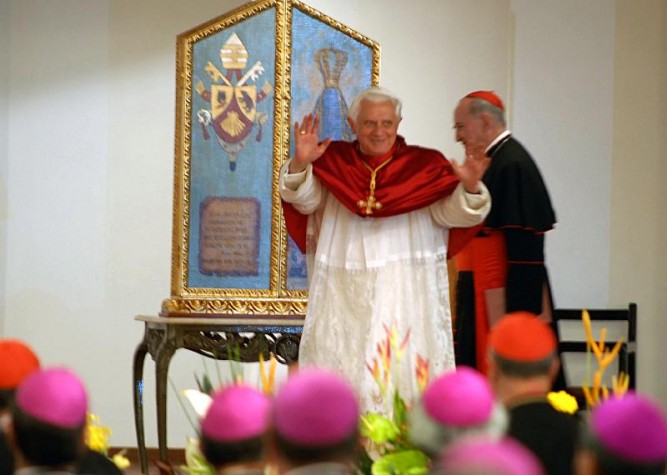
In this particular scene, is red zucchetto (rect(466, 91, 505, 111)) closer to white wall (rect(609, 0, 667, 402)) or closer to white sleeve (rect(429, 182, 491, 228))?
white sleeve (rect(429, 182, 491, 228))

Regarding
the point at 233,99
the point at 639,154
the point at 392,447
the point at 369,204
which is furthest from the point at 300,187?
the point at 639,154

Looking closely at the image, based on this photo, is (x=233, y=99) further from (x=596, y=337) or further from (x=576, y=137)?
(x=596, y=337)

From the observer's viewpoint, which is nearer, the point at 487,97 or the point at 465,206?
the point at 465,206

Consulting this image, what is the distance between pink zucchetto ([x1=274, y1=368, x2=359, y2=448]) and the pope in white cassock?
2826 millimetres

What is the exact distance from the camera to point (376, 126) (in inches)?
193

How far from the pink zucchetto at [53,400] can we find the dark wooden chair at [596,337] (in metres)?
6.10

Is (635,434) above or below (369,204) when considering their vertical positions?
below

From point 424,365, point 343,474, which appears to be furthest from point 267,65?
point 343,474

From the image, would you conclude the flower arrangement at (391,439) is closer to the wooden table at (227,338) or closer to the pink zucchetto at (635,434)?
the pink zucchetto at (635,434)

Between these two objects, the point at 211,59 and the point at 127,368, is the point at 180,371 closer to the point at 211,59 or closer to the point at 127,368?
the point at 127,368

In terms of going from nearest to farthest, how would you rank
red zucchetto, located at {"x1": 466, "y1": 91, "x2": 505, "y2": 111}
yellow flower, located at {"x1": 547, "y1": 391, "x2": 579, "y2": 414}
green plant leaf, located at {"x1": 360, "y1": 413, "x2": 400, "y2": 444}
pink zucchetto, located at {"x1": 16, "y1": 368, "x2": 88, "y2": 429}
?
pink zucchetto, located at {"x1": 16, "y1": 368, "x2": 88, "y2": 429} < green plant leaf, located at {"x1": 360, "y1": 413, "x2": 400, "y2": 444} < yellow flower, located at {"x1": 547, "y1": 391, "x2": 579, "y2": 414} < red zucchetto, located at {"x1": 466, "y1": 91, "x2": 505, "y2": 111}

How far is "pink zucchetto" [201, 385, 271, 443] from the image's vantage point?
205cm

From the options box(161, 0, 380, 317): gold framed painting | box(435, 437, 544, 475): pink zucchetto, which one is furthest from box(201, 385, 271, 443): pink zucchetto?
box(161, 0, 380, 317): gold framed painting

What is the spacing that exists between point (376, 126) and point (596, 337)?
3.78m
